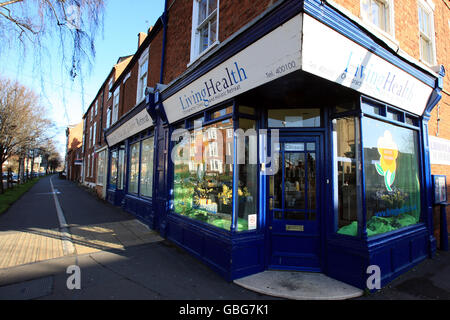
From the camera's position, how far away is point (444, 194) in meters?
5.62

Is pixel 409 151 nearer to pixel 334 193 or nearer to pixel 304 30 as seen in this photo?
pixel 334 193

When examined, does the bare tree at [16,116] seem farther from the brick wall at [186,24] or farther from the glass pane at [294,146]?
the glass pane at [294,146]

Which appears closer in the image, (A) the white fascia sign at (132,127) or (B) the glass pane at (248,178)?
(B) the glass pane at (248,178)

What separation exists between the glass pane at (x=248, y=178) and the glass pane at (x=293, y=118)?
38 cm

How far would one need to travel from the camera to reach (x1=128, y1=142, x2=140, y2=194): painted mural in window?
9273mm

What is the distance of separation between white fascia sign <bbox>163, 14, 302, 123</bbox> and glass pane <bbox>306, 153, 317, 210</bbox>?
1.63 meters

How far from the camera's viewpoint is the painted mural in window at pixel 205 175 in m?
4.44

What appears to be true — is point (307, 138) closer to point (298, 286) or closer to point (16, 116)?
point (298, 286)

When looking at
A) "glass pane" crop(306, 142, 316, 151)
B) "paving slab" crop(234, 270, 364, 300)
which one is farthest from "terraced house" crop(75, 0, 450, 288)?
"paving slab" crop(234, 270, 364, 300)

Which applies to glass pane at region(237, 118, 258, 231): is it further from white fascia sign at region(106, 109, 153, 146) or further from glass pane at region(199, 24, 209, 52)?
white fascia sign at region(106, 109, 153, 146)

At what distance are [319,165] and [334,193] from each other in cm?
53

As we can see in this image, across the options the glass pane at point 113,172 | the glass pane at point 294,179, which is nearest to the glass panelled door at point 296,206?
the glass pane at point 294,179

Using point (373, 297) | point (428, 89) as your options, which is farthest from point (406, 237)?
point (428, 89)

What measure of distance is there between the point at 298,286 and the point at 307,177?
1.74 metres
